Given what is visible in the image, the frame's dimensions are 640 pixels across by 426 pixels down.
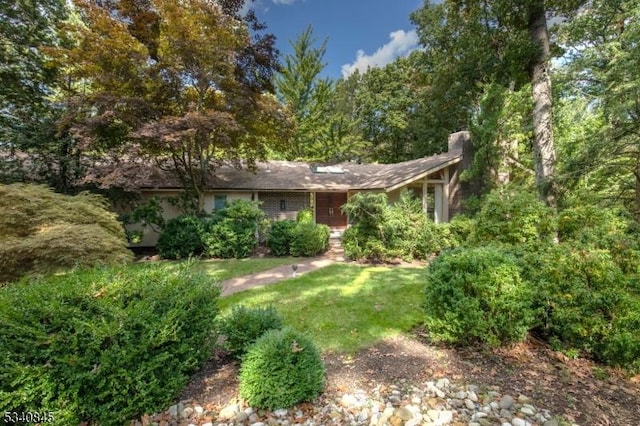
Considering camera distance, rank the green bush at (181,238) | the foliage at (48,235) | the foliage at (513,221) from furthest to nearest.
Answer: the green bush at (181,238), the foliage at (513,221), the foliage at (48,235)

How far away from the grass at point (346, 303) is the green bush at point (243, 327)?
82 centimetres

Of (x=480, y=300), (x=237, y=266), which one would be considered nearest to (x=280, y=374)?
(x=480, y=300)

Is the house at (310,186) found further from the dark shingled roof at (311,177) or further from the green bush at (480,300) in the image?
the green bush at (480,300)

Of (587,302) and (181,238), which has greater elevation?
(181,238)

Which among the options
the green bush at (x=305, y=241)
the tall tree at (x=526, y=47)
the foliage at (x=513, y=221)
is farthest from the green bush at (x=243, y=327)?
the tall tree at (x=526, y=47)

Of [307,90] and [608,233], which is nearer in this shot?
[608,233]

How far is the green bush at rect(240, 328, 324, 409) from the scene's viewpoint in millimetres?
2846

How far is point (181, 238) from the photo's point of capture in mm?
10852

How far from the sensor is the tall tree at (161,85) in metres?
9.81

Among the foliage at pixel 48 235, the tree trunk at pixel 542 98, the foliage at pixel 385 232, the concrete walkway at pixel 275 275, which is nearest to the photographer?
the foliage at pixel 48 235

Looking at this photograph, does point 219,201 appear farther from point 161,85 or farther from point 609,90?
point 609,90

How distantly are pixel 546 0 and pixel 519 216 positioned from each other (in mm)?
7661

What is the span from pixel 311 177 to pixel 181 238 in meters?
8.26

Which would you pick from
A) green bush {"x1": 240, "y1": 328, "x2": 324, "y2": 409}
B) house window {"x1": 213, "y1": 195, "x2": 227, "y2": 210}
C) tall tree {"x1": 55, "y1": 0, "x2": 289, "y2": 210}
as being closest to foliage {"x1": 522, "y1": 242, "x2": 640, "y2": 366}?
green bush {"x1": 240, "y1": 328, "x2": 324, "y2": 409}
